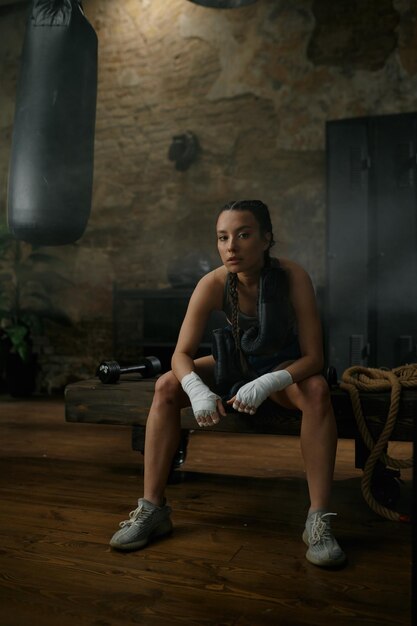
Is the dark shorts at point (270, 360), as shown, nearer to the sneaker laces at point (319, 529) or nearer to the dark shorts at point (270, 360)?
the dark shorts at point (270, 360)

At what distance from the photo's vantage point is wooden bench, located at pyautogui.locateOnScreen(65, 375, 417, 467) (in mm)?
1609

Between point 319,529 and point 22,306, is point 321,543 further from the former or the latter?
point 22,306

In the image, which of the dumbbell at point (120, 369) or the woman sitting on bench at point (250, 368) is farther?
the dumbbell at point (120, 369)

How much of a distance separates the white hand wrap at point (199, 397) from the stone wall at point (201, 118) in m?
2.32

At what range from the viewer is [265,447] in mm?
2520

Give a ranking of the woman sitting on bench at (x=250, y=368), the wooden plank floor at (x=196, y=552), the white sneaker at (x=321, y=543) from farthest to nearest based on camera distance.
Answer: the woman sitting on bench at (x=250, y=368)
the white sneaker at (x=321, y=543)
the wooden plank floor at (x=196, y=552)

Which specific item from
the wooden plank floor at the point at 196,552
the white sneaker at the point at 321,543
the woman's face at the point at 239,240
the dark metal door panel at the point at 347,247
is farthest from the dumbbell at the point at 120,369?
the dark metal door panel at the point at 347,247

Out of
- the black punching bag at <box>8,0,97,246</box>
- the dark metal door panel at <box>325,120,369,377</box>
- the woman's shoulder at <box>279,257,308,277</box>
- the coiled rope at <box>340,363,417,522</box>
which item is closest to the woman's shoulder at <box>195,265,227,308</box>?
the woman's shoulder at <box>279,257,308,277</box>

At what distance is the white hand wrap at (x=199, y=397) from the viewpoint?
4.56 feet

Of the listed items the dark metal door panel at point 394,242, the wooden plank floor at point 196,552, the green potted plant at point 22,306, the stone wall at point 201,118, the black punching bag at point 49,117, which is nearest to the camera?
the wooden plank floor at point 196,552

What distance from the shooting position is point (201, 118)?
13.4 ft

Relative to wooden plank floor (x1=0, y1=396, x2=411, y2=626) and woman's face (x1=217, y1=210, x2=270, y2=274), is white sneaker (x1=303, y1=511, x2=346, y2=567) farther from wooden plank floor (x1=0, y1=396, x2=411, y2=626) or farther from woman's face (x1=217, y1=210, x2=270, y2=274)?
woman's face (x1=217, y1=210, x2=270, y2=274)

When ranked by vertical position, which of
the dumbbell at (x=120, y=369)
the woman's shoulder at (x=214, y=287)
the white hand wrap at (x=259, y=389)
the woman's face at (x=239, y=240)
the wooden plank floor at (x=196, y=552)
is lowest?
the wooden plank floor at (x=196, y=552)

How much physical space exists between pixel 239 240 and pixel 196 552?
74 cm
